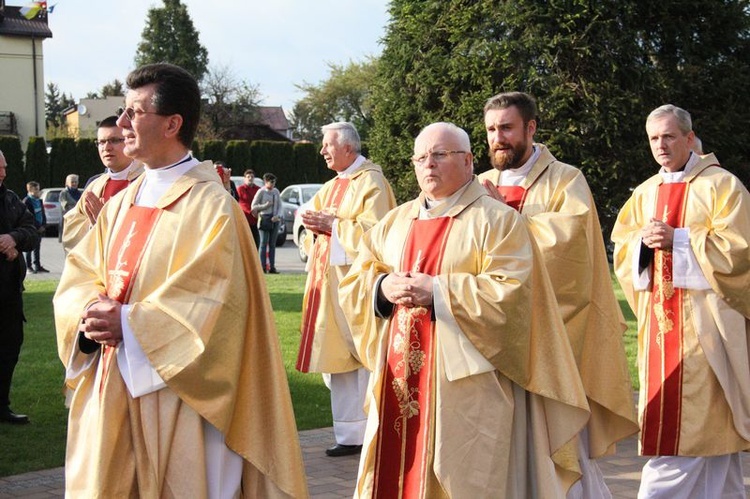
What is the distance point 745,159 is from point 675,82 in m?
2.00

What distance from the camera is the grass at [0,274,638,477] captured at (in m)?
7.09

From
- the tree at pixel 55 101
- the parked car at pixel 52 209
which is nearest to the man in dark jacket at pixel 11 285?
the parked car at pixel 52 209

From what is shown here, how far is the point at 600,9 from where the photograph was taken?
52.4ft

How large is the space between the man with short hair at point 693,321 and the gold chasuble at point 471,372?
62.4 inches

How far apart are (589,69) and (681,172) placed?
10395 mm

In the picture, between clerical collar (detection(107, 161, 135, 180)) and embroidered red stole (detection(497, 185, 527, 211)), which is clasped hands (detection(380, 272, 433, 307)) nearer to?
embroidered red stole (detection(497, 185, 527, 211))

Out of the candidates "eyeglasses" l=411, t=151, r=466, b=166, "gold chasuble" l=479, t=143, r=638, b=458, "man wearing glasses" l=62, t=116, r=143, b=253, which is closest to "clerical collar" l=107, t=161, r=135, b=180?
"man wearing glasses" l=62, t=116, r=143, b=253

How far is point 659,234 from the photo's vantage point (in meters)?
6.13

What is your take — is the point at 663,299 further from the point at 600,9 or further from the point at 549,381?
the point at 600,9

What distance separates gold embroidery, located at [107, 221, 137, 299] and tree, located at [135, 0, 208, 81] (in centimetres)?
7012

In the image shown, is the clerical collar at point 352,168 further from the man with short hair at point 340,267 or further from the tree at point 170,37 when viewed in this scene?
the tree at point 170,37

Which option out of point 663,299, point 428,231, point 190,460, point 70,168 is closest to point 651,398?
point 663,299

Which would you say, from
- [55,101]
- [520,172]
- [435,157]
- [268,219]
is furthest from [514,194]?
[55,101]

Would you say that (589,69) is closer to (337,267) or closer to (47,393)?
(337,267)
